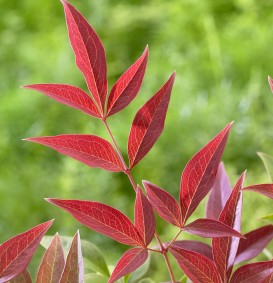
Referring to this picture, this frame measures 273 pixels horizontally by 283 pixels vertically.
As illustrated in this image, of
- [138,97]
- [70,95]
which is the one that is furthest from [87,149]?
[138,97]

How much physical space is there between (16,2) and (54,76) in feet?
2.37

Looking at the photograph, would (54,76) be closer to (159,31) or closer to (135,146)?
(159,31)

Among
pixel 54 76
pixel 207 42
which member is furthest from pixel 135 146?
pixel 207 42

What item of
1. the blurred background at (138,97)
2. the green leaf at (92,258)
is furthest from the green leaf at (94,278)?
the blurred background at (138,97)

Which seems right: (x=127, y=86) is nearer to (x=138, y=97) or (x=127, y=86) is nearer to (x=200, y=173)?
(x=200, y=173)

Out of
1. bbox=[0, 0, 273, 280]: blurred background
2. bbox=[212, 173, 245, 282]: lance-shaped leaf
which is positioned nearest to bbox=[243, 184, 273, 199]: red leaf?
bbox=[212, 173, 245, 282]: lance-shaped leaf

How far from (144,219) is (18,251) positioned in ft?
0.15

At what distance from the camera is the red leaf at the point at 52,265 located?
247 mm

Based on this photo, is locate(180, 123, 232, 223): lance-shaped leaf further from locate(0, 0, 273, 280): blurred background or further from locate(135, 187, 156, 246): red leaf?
locate(0, 0, 273, 280): blurred background

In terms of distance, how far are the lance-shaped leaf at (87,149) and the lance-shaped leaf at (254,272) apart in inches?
2.3

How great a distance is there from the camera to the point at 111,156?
0.26m

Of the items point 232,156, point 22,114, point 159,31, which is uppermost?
point 159,31

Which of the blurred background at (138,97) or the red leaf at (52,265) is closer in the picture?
the red leaf at (52,265)

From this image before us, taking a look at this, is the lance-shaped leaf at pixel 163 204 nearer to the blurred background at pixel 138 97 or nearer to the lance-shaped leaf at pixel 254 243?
the lance-shaped leaf at pixel 254 243
